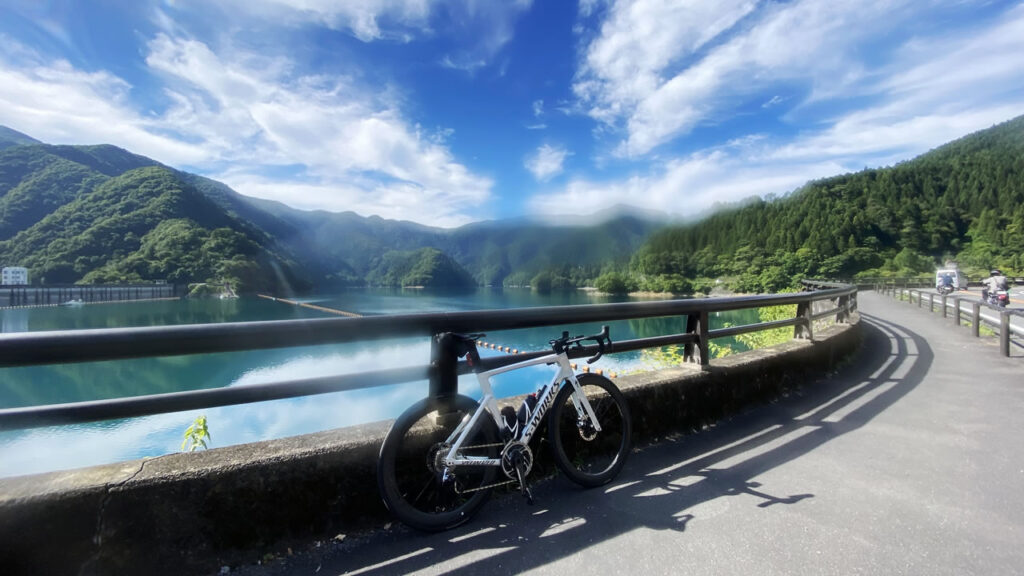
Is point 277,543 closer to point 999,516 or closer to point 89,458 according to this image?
point 999,516

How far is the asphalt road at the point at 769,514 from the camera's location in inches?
85.4

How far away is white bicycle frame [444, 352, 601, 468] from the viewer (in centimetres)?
250

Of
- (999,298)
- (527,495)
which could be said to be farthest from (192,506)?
(999,298)

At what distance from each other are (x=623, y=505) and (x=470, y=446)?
3.35 ft

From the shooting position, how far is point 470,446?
256 cm

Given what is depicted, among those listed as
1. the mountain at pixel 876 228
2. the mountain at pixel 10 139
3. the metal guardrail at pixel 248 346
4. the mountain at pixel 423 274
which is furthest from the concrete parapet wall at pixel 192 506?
the mountain at pixel 10 139

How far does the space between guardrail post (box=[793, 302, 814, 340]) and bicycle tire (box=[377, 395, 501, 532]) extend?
5.56 m

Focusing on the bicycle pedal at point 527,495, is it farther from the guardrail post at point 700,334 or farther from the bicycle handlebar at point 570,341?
the guardrail post at point 700,334

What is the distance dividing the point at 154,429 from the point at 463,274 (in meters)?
160

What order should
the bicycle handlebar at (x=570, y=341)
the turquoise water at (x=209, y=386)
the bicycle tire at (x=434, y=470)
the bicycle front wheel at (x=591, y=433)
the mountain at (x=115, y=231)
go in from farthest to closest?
1. the mountain at (x=115, y=231)
2. the turquoise water at (x=209, y=386)
3. the bicycle handlebar at (x=570, y=341)
4. the bicycle front wheel at (x=591, y=433)
5. the bicycle tire at (x=434, y=470)

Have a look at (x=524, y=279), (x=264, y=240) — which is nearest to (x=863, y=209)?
(x=524, y=279)

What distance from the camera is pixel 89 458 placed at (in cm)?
2245

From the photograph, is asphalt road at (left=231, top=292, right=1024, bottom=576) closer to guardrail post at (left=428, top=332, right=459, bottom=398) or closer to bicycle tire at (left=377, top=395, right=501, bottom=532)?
bicycle tire at (left=377, top=395, right=501, bottom=532)

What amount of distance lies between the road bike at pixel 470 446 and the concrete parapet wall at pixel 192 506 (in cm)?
19
